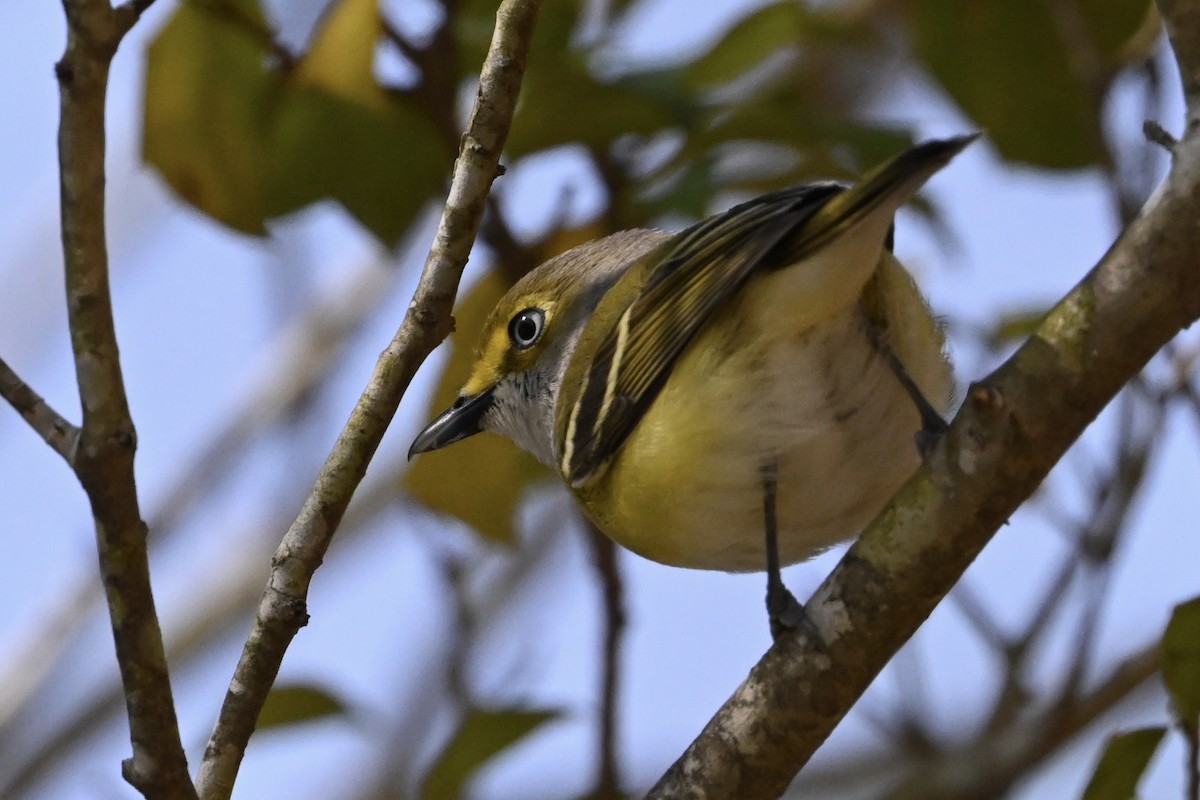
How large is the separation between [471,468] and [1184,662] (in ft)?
4.36

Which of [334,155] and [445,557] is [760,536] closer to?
[334,155]

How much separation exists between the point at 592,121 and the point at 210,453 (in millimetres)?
3265

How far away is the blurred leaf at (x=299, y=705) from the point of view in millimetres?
2367

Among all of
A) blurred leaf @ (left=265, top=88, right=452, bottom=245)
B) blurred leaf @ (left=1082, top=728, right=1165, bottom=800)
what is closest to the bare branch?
blurred leaf @ (left=1082, top=728, right=1165, bottom=800)

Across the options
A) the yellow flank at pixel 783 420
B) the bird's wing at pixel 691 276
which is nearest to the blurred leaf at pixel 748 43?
the bird's wing at pixel 691 276

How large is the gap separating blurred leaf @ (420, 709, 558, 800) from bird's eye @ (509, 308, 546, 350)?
0.81m

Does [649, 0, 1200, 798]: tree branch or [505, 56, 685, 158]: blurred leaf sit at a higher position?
[505, 56, 685, 158]: blurred leaf

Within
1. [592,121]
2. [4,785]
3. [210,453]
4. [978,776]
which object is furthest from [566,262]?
[4,785]

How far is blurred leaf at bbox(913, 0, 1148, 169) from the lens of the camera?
9.08 feet

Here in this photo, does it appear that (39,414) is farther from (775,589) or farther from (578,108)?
(578,108)

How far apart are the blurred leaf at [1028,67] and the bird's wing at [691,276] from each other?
74 centimetres

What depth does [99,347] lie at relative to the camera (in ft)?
4.43

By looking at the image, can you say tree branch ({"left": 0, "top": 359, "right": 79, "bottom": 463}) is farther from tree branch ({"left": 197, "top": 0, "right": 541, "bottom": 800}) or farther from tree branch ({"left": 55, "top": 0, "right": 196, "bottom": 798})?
tree branch ({"left": 197, "top": 0, "right": 541, "bottom": 800})

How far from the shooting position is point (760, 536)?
2227mm
